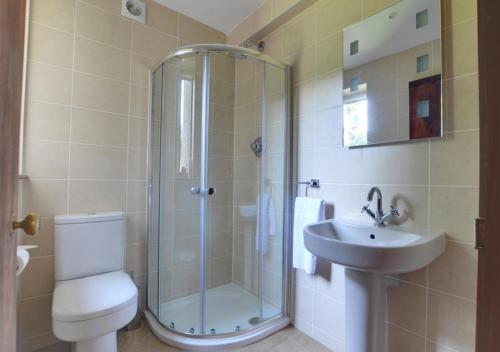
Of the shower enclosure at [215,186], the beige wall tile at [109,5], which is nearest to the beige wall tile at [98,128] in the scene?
the shower enclosure at [215,186]

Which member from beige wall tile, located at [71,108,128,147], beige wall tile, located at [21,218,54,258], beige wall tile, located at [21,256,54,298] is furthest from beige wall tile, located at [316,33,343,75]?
beige wall tile, located at [21,256,54,298]

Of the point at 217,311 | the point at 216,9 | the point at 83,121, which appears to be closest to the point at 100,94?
the point at 83,121

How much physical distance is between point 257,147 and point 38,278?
→ 170cm

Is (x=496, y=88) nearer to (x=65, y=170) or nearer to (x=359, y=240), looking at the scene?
(x=359, y=240)

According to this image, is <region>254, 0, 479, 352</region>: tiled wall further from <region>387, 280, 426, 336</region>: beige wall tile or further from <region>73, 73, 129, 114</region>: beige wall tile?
<region>73, 73, 129, 114</region>: beige wall tile

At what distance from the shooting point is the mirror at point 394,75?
119 cm

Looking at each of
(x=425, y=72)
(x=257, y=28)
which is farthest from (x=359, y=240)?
(x=257, y=28)

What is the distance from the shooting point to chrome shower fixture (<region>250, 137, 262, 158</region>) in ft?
6.62

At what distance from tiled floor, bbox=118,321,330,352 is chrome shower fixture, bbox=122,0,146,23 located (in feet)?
7.58

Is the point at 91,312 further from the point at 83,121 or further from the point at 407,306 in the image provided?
the point at 407,306

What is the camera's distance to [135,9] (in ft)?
6.23

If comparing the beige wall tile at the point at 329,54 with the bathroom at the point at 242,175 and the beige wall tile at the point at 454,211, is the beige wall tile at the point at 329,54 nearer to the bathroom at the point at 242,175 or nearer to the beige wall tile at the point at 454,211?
the bathroom at the point at 242,175

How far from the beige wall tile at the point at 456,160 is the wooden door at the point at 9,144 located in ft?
5.07

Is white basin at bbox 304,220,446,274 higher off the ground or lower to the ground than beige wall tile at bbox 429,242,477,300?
higher
